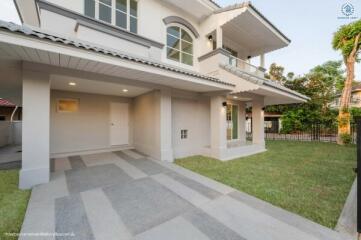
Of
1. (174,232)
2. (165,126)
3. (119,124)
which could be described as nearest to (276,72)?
(165,126)

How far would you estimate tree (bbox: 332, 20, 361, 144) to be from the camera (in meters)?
10.2

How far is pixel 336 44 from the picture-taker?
10867mm

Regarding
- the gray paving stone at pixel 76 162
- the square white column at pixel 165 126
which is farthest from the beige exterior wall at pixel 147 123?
the gray paving stone at pixel 76 162

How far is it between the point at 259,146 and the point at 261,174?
4.39 m

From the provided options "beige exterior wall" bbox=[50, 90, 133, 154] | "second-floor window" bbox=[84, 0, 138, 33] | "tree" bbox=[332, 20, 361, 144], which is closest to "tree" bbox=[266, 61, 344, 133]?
"tree" bbox=[332, 20, 361, 144]

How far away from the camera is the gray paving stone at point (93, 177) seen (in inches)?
149

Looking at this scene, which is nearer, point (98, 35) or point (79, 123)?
point (98, 35)

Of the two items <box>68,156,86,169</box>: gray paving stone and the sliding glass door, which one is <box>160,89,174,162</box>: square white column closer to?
<box>68,156,86,169</box>: gray paving stone

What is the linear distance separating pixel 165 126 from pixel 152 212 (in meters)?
3.77

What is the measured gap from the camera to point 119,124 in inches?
314

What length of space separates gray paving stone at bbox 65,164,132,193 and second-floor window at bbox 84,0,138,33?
5.45 metres

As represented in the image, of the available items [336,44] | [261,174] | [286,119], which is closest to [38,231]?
[261,174]

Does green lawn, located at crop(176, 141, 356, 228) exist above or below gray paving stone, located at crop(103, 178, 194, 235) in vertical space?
below

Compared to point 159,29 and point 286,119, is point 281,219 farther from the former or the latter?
point 286,119
